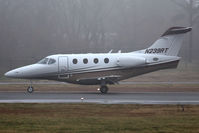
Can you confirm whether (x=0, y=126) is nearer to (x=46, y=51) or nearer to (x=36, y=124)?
(x=36, y=124)

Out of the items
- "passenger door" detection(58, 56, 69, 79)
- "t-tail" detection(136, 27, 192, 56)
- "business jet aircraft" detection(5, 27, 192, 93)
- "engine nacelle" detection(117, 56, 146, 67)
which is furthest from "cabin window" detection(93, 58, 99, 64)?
"t-tail" detection(136, 27, 192, 56)

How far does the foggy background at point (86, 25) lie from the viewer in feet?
194

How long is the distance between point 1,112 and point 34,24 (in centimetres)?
4574

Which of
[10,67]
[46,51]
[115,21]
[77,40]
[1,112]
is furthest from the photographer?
[115,21]

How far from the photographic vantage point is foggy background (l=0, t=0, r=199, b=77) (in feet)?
194

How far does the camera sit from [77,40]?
6281 centimetres

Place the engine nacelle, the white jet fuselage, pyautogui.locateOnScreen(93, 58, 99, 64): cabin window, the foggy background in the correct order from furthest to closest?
the foggy background
pyautogui.locateOnScreen(93, 58, 99, 64): cabin window
the white jet fuselage
the engine nacelle

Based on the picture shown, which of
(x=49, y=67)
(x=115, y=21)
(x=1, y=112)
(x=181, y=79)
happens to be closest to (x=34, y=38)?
(x=115, y=21)

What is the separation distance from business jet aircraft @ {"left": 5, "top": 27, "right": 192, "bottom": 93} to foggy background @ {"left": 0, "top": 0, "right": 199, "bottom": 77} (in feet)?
80.9

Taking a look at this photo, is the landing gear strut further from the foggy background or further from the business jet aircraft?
the foggy background

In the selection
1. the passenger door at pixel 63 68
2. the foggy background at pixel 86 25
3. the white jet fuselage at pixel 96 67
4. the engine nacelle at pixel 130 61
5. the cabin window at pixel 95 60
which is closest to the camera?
the engine nacelle at pixel 130 61

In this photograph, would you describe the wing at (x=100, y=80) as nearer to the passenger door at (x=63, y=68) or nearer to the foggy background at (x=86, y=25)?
the passenger door at (x=63, y=68)

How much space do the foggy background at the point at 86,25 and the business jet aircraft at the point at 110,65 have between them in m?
24.7

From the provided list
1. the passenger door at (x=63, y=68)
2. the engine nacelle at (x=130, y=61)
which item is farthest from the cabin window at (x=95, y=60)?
the passenger door at (x=63, y=68)
